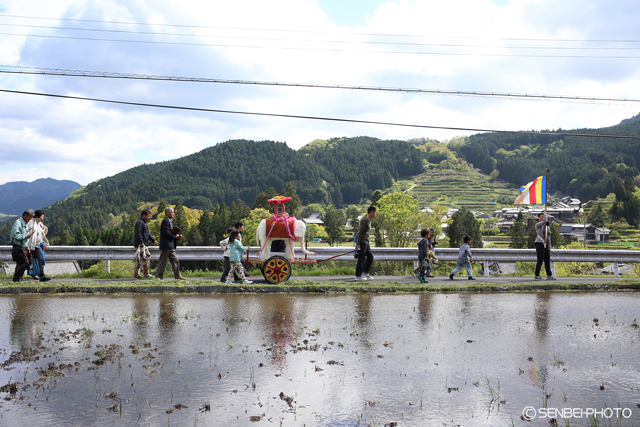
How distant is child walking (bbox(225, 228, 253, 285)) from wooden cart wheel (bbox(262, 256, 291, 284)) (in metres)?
0.52

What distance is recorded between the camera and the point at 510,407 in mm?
4434

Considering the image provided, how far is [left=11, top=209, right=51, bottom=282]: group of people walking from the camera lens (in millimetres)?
11854

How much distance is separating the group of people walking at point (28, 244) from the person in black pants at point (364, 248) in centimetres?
814

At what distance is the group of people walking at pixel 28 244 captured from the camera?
38.9 feet

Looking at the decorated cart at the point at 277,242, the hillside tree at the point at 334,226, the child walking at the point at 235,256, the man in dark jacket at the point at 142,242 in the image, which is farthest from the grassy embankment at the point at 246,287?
the hillside tree at the point at 334,226

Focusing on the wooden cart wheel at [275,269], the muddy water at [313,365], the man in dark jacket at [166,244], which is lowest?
the muddy water at [313,365]

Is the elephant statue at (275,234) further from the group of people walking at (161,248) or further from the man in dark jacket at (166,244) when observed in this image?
the man in dark jacket at (166,244)

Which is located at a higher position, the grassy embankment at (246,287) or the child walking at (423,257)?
the child walking at (423,257)

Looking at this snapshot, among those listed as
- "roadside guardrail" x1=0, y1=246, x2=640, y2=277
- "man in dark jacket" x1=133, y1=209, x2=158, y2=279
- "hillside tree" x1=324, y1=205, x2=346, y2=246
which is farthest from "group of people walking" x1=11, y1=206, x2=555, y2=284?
"hillside tree" x1=324, y1=205, x2=346, y2=246

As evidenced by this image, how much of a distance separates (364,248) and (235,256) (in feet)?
11.7

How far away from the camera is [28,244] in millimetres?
12109

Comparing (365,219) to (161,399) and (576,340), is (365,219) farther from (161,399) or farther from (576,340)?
(161,399)

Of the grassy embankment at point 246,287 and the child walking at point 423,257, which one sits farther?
the child walking at point 423,257

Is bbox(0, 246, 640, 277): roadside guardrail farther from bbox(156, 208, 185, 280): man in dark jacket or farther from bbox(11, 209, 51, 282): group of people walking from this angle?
bbox(11, 209, 51, 282): group of people walking
